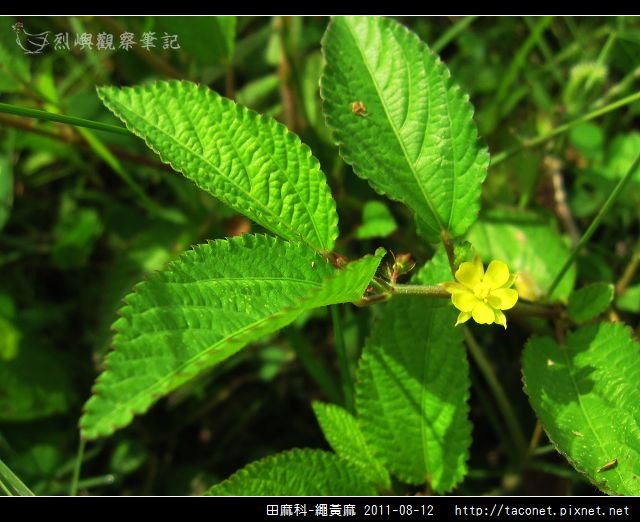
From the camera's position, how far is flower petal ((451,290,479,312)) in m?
0.95

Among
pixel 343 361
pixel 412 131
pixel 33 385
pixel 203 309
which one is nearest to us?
pixel 203 309

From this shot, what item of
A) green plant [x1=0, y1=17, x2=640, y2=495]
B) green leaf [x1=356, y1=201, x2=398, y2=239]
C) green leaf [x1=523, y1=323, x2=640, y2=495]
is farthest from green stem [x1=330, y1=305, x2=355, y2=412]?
green leaf [x1=523, y1=323, x2=640, y2=495]

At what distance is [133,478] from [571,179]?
1.45 meters

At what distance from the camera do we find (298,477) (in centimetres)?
106

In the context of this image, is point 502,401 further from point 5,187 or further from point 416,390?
point 5,187

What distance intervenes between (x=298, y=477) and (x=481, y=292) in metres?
0.44

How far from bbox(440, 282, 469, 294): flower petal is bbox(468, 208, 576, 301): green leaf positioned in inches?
14.7

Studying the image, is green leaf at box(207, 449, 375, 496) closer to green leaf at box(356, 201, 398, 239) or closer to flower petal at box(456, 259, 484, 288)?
flower petal at box(456, 259, 484, 288)

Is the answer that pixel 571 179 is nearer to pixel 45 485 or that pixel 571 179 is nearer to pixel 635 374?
pixel 635 374

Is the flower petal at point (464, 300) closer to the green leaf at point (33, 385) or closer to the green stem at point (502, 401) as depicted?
the green stem at point (502, 401)

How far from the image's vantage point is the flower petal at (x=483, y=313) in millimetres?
947

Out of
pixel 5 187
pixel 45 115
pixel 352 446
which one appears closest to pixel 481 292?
pixel 352 446
